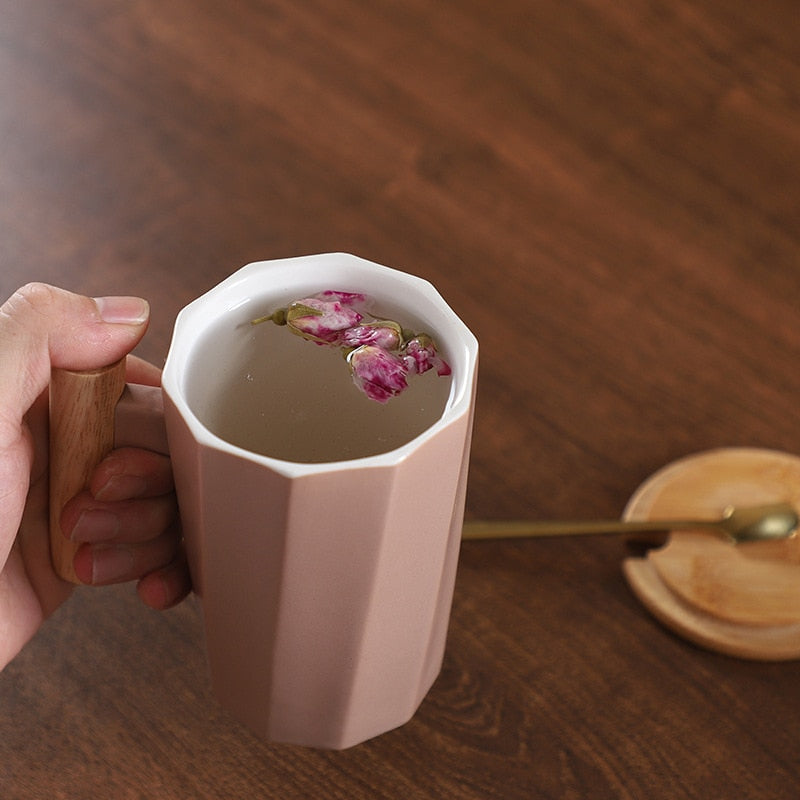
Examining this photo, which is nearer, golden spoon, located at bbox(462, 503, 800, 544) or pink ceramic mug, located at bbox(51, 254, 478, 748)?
pink ceramic mug, located at bbox(51, 254, 478, 748)

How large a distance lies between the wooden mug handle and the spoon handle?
236mm

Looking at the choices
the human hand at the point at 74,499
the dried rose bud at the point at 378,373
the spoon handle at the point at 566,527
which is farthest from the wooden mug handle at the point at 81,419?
the spoon handle at the point at 566,527

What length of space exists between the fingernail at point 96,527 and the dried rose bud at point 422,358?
194mm

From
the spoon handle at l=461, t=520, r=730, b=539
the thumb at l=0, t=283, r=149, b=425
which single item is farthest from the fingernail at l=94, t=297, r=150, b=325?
the spoon handle at l=461, t=520, r=730, b=539

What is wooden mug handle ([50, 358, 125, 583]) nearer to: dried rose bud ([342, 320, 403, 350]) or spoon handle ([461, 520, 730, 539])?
dried rose bud ([342, 320, 403, 350])

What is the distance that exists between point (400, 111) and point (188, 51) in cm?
19

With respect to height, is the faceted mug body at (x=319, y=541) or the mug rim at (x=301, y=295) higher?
the mug rim at (x=301, y=295)

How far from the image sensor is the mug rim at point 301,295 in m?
0.38

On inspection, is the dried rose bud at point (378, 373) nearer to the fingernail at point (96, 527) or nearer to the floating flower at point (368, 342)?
the floating flower at point (368, 342)

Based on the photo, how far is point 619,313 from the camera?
760 millimetres

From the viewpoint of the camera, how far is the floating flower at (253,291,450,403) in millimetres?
425

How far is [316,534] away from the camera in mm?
401

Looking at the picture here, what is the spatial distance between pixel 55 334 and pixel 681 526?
364 millimetres

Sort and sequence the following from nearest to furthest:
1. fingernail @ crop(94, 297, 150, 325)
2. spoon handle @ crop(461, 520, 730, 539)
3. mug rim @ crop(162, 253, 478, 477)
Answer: mug rim @ crop(162, 253, 478, 477)
fingernail @ crop(94, 297, 150, 325)
spoon handle @ crop(461, 520, 730, 539)
